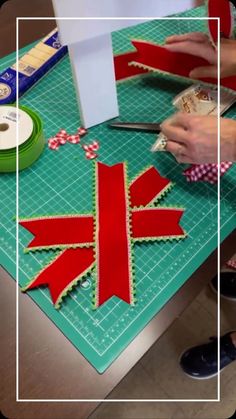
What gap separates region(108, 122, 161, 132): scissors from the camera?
91 cm

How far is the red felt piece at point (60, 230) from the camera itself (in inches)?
29.4

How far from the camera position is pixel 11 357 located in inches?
26.1

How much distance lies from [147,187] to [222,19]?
427 mm

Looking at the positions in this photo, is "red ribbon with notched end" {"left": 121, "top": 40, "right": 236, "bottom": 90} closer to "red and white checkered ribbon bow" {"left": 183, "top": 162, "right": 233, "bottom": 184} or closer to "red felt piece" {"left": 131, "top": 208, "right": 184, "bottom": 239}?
"red and white checkered ribbon bow" {"left": 183, "top": 162, "right": 233, "bottom": 184}

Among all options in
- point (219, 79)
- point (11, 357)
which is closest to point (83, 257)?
point (11, 357)

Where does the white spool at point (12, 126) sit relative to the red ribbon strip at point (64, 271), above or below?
above

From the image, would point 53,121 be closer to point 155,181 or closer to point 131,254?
point 155,181

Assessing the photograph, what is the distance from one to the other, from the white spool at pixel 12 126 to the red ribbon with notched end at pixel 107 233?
0.54 feet

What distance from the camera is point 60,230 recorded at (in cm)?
76

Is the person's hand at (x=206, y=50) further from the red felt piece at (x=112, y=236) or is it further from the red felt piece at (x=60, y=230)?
the red felt piece at (x=60, y=230)

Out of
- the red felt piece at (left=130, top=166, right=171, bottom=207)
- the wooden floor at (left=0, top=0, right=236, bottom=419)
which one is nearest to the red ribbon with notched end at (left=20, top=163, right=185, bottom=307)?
the red felt piece at (left=130, top=166, right=171, bottom=207)

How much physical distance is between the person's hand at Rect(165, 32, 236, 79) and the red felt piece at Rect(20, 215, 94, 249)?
452 millimetres

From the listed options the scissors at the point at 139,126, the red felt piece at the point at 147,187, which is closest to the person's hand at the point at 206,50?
the scissors at the point at 139,126

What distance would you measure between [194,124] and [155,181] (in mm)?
138
